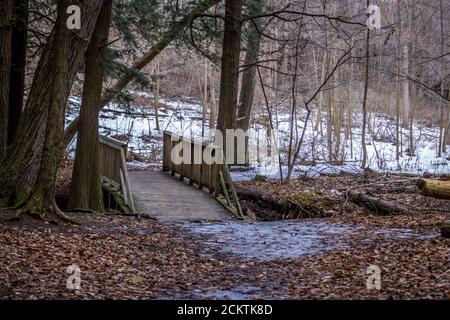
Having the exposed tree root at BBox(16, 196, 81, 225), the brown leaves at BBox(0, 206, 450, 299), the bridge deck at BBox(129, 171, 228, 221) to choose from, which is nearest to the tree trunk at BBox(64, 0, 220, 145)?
the bridge deck at BBox(129, 171, 228, 221)

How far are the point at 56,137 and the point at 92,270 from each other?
3042 millimetres

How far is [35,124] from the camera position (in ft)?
32.8

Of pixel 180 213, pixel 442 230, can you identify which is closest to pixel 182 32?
pixel 180 213

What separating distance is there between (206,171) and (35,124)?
5507mm

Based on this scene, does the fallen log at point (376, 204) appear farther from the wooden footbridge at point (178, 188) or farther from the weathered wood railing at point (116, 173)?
the weathered wood railing at point (116, 173)

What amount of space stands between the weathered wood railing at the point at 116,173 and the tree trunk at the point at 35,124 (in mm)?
2872

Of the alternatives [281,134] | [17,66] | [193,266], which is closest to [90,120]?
[17,66]

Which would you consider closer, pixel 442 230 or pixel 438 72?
pixel 442 230

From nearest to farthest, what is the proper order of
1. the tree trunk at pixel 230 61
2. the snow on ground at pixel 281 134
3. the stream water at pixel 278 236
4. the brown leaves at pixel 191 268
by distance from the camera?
the brown leaves at pixel 191 268, the stream water at pixel 278 236, the tree trunk at pixel 230 61, the snow on ground at pixel 281 134

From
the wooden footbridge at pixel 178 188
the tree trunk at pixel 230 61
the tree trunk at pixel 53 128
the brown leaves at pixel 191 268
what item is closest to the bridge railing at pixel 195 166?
the wooden footbridge at pixel 178 188

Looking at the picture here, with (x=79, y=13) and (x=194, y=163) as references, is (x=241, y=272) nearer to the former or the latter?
(x=79, y=13)

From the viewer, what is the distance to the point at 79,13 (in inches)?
382

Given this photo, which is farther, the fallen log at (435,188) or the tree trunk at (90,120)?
the tree trunk at (90,120)

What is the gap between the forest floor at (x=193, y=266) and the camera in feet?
20.2
